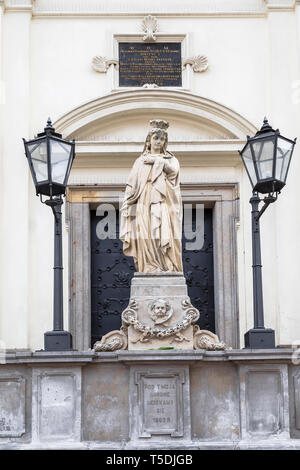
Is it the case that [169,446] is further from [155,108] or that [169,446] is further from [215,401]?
[155,108]

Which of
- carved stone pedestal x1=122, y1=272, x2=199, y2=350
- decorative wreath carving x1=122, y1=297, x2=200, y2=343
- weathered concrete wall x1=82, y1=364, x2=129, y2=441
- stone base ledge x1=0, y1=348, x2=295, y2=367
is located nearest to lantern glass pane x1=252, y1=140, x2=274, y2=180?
carved stone pedestal x1=122, y1=272, x2=199, y2=350

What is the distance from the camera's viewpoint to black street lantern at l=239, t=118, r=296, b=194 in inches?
447

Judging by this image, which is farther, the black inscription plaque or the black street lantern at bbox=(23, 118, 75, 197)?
the black inscription plaque

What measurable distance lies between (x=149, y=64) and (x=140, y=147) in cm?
139

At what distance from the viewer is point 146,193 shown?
1160 cm

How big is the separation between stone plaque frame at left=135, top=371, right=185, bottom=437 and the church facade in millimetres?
3782

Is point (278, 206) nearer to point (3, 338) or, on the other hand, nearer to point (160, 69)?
point (160, 69)

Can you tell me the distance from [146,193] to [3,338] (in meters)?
3.84

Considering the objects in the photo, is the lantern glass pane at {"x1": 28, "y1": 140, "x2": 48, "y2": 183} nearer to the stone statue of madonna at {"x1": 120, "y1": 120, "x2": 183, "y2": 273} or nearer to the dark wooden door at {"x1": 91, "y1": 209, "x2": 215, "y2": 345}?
the stone statue of madonna at {"x1": 120, "y1": 120, "x2": 183, "y2": 273}

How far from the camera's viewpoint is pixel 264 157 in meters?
11.4

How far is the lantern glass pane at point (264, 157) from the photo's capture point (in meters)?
11.4

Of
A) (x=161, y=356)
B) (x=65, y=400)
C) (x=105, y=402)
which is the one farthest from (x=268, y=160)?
(x=65, y=400)

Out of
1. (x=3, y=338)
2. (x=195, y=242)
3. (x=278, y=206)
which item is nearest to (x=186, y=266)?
(x=195, y=242)
